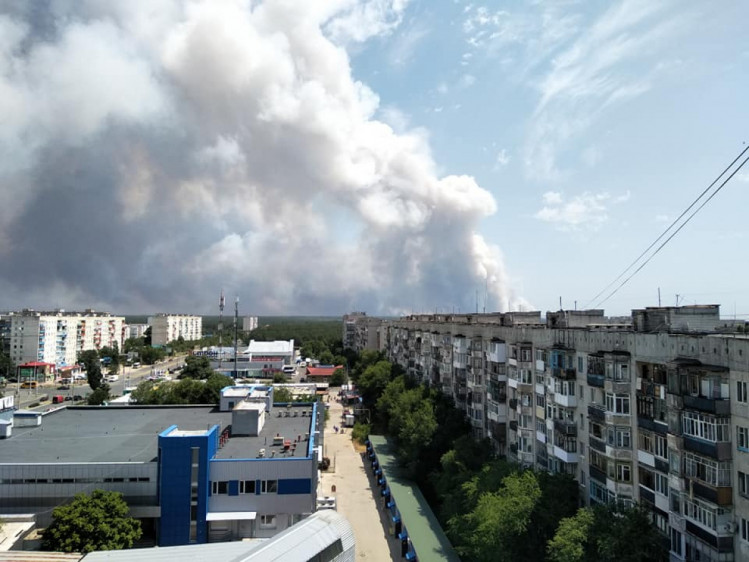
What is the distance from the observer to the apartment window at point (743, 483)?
15.5 meters

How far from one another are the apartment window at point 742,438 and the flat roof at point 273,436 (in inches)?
865

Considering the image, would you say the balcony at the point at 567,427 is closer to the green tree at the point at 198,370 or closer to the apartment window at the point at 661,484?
the apartment window at the point at 661,484

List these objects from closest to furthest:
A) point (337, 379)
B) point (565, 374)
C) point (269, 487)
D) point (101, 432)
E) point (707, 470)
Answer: point (707, 470) < point (565, 374) < point (269, 487) < point (101, 432) < point (337, 379)

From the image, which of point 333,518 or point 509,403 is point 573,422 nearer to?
point 509,403

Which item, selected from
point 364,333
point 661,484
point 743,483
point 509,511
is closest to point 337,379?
point 364,333

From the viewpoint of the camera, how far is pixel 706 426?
16.6 m

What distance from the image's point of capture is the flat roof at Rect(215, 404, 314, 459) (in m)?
31.5

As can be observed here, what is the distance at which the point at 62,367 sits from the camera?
107m

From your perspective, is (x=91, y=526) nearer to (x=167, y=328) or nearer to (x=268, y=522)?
(x=268, y=522)

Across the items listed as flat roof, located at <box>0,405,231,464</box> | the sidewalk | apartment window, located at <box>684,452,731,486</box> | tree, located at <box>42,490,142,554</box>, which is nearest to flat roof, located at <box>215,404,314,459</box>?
flat roof, located at <box>0,405,231,464</box>

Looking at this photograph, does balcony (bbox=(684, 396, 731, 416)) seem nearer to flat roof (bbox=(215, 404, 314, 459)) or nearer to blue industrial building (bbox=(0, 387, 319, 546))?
blue industrial building (bbox=(0, 387, 319, 546))

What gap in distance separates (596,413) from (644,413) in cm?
263

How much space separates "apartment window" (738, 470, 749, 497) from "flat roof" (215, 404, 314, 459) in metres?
21.8

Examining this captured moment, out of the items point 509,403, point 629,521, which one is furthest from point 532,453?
point 629,521
